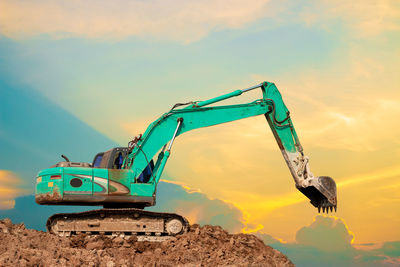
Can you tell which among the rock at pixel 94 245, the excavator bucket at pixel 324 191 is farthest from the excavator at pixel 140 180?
the rock at pixel 94 245

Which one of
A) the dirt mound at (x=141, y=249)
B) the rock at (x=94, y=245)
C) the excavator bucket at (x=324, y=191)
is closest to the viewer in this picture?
the dirt mound at (x=141, y=249)

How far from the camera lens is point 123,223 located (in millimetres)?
13648

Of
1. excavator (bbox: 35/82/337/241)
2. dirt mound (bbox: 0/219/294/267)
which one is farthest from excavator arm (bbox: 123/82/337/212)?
dirt mound (bbox: 0/219/294/267)

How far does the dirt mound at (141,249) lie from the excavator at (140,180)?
1.35 ft

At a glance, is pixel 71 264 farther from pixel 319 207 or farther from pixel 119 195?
pixel 319 207

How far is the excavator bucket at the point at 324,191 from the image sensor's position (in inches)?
594

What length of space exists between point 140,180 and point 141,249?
215cm

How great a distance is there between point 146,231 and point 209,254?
1.84 m

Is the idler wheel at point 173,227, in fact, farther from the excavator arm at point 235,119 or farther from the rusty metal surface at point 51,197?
the rusty metal surface at point 51,197

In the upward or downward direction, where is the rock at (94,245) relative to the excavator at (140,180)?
downward

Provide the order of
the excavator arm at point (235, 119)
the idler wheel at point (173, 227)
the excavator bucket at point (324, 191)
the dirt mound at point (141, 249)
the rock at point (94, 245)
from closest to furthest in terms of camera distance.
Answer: the dirt mound at point (141, 249) → the rock at point (94, 245) → the idler wheel at point (173, 227) → the excavator arm at point (235, 119) → the excavator bucket at point (324, 191)

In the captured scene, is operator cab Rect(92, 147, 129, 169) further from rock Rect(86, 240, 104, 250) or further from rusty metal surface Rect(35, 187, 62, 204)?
rock Rect(86, 240, 104, 250)

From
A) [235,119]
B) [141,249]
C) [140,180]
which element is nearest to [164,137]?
[140,180]

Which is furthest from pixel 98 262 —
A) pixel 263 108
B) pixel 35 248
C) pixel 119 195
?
pixel 263 108
